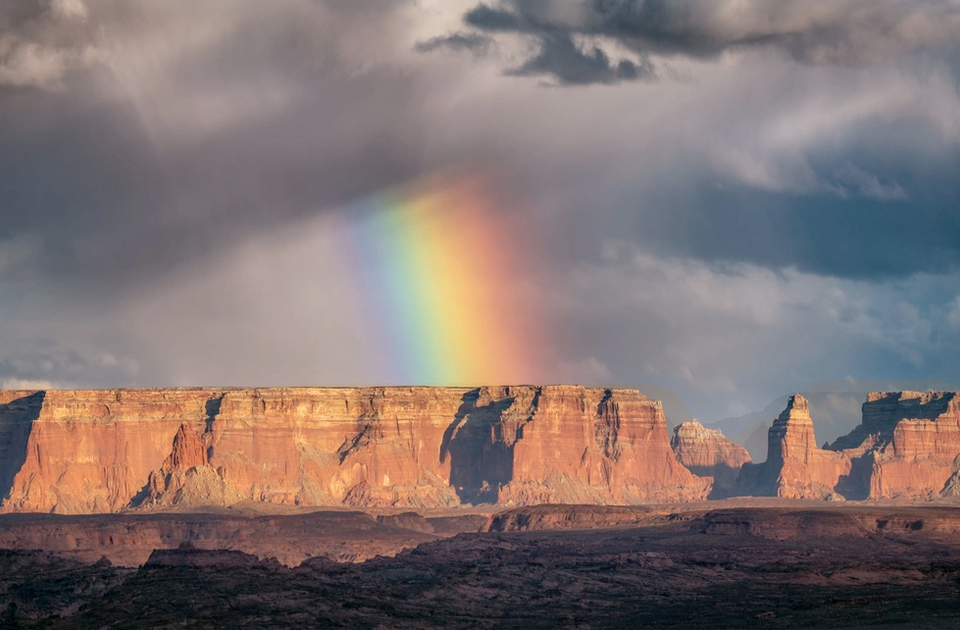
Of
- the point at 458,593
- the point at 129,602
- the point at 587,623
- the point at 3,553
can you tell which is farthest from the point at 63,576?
the point at 587,623

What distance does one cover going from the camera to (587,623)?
6998 inches

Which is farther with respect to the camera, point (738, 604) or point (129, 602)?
point (738, 604)

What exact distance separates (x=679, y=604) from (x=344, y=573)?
35.4 meters

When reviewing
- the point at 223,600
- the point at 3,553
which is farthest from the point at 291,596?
the point at 3,553

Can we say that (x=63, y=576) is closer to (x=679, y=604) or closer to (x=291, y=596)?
(x=291, y=596)

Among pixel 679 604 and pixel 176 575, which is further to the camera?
pixel 679 604

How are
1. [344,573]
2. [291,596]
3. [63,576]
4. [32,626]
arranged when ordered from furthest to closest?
[344,573]
[63,576]
[291,596]
[32,626]

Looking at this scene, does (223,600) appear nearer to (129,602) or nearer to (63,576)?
(129,602)

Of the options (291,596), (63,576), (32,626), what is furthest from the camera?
(63,576)

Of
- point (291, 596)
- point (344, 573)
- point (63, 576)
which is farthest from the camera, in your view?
point (344, 573)

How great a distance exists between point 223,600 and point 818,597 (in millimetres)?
62323

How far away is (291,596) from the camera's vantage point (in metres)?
172

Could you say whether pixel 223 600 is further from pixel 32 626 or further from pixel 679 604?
pixel 679 604

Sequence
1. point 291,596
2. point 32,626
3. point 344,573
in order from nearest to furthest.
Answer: point 32,626, point 291,596, point 344,573
